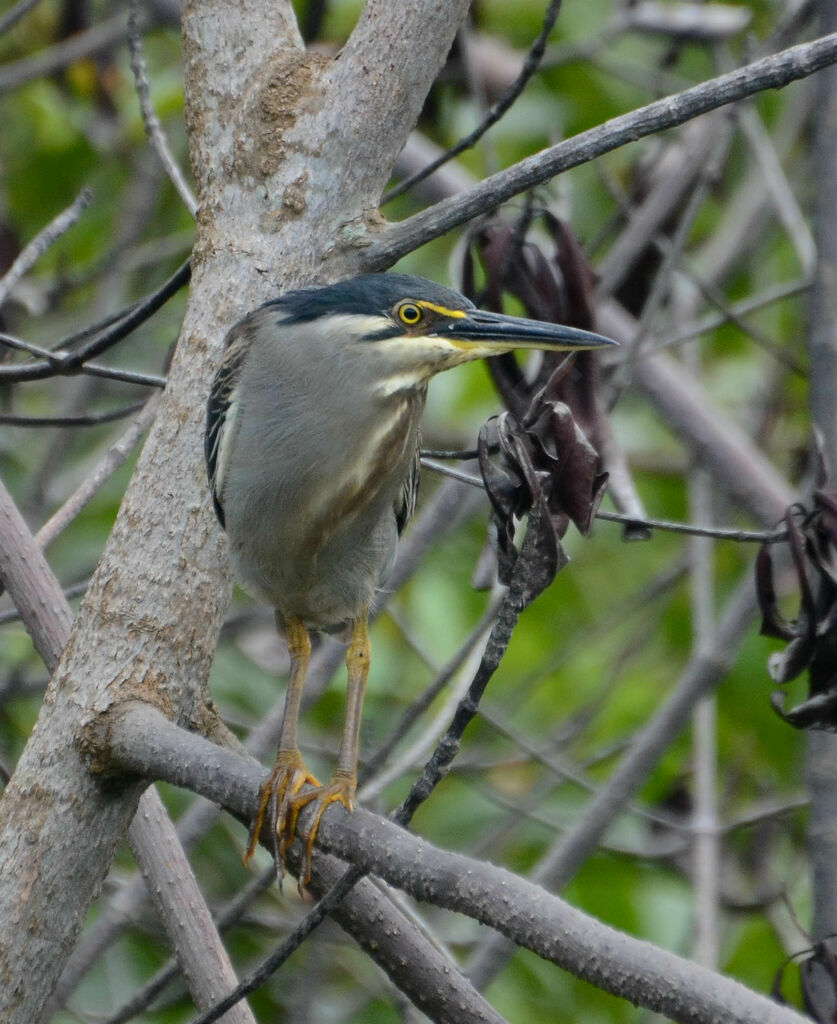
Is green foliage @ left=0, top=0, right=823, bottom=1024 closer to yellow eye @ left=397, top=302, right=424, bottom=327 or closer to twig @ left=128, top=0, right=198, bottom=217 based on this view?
twig @ left=128, top=0, right=198, bottom=217

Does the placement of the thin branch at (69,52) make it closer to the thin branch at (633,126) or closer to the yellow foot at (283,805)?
the thin branch at (633,126)

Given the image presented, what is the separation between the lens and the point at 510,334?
7.96 feet

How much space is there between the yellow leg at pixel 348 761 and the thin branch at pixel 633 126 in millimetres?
989

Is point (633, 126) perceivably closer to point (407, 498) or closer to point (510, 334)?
point (510, 334)

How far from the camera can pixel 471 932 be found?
498cm

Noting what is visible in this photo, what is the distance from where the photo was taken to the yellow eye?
2471 mm

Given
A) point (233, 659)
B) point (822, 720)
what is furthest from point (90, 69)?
point (822, 720)

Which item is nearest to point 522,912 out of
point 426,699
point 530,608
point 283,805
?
point 283,805

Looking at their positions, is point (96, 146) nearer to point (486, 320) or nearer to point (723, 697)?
point (723, 697)

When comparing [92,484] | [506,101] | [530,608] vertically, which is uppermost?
[530,608]

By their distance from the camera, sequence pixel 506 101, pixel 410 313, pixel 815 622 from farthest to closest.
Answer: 1. pixel 506 101
2. pixel 410 313
3. pixel 815 622

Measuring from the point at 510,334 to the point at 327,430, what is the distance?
0.40 m

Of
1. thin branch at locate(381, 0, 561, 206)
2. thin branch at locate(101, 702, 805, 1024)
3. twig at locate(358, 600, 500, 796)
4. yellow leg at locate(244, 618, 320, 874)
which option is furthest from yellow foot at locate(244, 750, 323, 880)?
thin branch at locate(381, 0, 561, 206)

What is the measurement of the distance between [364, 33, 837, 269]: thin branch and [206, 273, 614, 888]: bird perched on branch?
189mm
